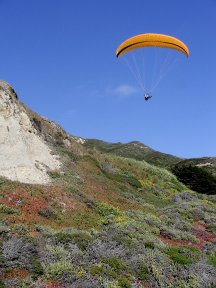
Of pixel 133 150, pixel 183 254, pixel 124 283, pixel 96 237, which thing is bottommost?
pixel 124 283

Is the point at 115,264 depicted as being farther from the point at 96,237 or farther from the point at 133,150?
the point at 133,150

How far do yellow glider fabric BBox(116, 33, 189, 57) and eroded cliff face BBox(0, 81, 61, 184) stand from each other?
34.2 feet

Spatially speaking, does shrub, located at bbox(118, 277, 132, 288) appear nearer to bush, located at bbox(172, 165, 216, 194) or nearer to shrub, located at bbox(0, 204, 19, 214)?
shrub, located at bbox(0, 204, 19, 214)

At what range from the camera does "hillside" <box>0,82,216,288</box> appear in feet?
50.8

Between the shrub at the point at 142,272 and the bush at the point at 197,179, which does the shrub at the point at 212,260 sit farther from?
the bush at the point at 197,179

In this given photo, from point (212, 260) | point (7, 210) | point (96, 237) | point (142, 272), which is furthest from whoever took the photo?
point (7, 210)

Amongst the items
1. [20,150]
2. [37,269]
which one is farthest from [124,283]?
[20,150]

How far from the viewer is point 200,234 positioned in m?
27.3

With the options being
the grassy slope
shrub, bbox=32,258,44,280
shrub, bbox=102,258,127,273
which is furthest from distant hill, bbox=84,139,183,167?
shrub, bbox=32,258,44,280

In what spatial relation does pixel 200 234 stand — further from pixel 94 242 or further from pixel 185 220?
pixel 94 242

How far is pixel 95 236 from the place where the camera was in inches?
822

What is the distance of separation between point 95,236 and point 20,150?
13.7 metres

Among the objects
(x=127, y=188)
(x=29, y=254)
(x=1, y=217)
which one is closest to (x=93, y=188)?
(x=127, y=188)

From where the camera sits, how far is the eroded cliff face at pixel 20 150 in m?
29.5
